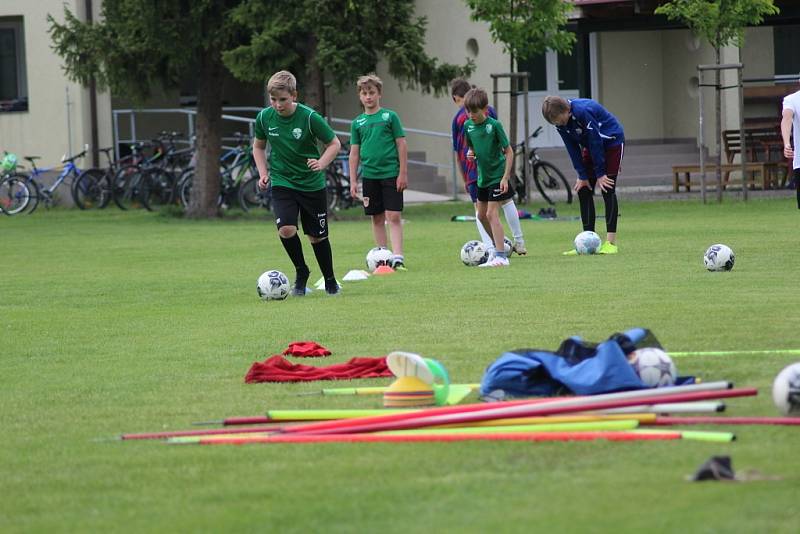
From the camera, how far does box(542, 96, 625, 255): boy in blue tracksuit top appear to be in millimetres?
15164

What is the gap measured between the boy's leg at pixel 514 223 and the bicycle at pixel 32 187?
16354 mm

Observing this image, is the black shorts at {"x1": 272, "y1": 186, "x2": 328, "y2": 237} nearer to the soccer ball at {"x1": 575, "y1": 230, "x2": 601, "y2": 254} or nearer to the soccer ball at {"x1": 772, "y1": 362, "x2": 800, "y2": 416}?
the soccer ball at {"x1": 575, "y1": 230, "x2": 601, "y2": 254}

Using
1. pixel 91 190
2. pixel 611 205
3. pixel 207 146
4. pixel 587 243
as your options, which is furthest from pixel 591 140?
pixel 91 190

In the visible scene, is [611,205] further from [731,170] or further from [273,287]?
[731,170]

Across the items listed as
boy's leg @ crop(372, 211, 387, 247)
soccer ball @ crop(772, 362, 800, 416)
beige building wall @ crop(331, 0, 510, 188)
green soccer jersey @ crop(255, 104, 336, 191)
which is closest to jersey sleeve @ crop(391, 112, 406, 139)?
boy's leg @ crop(372, 211, 387, 247)

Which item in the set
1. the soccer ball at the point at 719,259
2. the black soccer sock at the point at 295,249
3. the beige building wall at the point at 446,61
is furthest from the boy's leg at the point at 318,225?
the beige building wall at the point at 446,61

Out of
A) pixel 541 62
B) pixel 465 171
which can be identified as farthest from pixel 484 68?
pixel 465 171

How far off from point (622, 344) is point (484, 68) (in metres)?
26.0

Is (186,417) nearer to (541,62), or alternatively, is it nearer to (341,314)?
(341,314)

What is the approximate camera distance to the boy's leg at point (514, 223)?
15.9 metres

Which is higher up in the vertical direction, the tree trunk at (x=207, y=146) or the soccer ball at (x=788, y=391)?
the tree trunk at (x=207, y=146)

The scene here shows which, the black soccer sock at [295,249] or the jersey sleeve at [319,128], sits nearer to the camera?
the jersey sleeve at [319,128]

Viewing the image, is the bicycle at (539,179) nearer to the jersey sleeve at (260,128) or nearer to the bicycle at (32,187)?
the bicycle at (32,187)

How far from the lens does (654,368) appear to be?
668 cm
